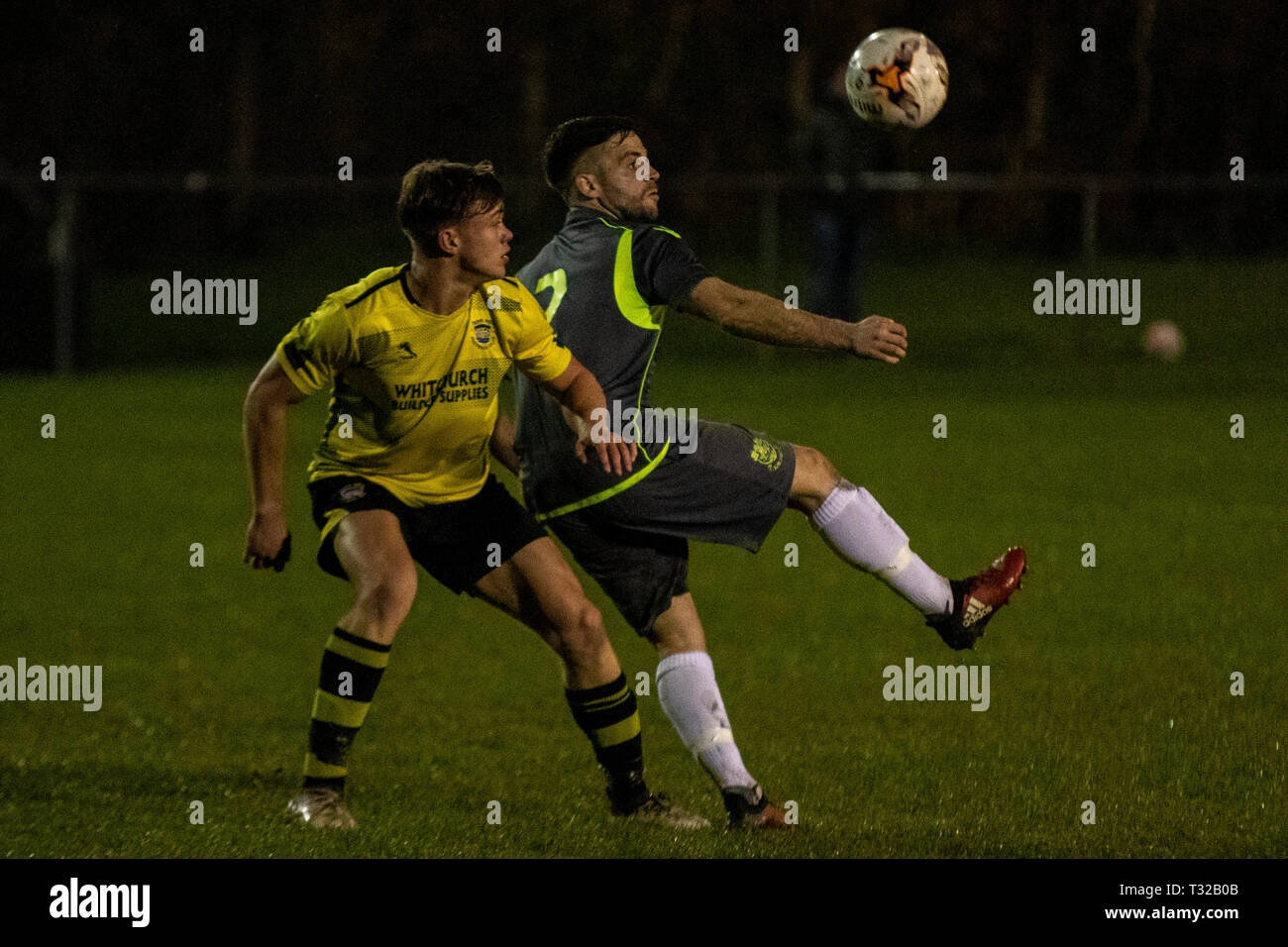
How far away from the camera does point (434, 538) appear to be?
6.06 meters

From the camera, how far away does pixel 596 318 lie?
5.93m

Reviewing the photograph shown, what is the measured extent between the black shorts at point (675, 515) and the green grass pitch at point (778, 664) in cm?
73

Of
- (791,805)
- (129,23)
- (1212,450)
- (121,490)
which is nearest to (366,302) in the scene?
(791,805)

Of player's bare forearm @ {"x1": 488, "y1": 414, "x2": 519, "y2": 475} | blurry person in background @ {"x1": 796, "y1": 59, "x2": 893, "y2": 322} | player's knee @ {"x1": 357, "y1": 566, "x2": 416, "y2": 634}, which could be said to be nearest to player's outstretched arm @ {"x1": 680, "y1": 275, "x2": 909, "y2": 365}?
player's bare forearm @ {"x1": 488, "y1": 414, "x2": 519, "y2": 475}

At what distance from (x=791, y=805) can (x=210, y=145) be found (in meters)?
32.7

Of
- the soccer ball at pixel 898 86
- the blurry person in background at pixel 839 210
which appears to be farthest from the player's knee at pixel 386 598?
the blurry person in background at pixel 839 210

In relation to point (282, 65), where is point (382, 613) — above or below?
below

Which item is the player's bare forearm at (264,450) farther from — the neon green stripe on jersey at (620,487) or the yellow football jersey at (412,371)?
the neon green stripe on jersey at (620,487)

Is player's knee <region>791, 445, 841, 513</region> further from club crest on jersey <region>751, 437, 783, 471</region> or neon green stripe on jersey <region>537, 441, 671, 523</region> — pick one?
neon green stripe on jersey <region>537, 441, 671, 523</region>

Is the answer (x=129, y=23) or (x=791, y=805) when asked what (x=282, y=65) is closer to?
(x=129, y=23)

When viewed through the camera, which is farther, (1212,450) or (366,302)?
(1212,450)

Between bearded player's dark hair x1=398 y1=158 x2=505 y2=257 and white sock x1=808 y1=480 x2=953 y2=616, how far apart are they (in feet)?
4.46

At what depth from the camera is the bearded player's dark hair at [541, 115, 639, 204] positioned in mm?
5969

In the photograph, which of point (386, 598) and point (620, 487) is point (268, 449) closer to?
point (386, 598)
